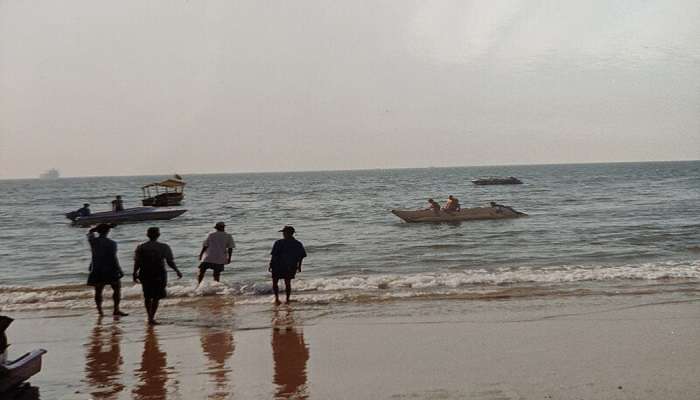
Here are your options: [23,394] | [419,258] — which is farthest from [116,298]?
[419,258]

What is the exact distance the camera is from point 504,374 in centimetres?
631

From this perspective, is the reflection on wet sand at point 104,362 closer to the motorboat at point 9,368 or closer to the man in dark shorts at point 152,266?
the man in dark shorts at point 152,266

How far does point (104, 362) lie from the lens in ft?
24.3

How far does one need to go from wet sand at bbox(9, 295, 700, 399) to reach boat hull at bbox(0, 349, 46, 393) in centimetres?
72

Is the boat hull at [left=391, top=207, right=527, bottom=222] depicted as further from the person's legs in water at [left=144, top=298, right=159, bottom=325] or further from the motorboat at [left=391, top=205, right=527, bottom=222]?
the person's legs in water at [left=144, top=298, right=159, bottom=325]

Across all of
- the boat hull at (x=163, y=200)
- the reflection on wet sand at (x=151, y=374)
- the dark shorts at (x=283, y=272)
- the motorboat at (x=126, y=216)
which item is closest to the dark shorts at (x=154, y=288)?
the reflection on wet sand at (x=151, y=374)

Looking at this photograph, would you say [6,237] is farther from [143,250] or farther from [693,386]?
[693,386]

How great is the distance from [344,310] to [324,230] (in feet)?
62.0

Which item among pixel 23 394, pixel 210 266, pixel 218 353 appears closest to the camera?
pixel 23 394

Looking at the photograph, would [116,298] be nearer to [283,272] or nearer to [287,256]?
[283,272]

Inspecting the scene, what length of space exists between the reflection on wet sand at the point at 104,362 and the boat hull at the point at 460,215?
21.6 m

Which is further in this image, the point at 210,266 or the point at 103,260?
the point at 210,266

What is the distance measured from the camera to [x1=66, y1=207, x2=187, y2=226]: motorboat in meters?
37.6

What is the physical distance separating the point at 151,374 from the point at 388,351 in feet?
8.25
